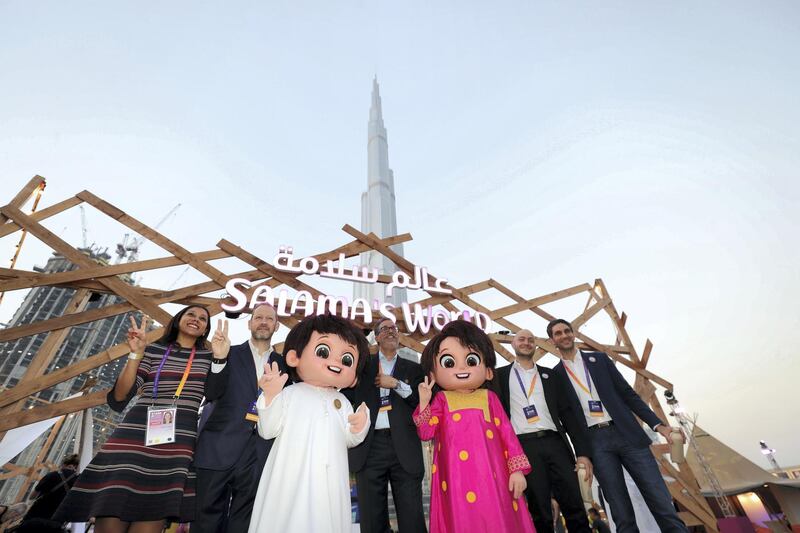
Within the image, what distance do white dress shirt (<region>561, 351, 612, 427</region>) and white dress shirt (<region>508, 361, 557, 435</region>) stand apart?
496 millimetres

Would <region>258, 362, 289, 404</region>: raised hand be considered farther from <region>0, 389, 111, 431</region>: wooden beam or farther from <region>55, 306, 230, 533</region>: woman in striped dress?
<region>0, 389, 111, 431</region>: wooden beam

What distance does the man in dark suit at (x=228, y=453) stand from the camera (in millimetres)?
2934

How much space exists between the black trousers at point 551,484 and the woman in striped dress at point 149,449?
2.74 metres

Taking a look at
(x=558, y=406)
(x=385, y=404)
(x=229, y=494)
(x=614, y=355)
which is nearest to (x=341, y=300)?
(x=385, y=404)

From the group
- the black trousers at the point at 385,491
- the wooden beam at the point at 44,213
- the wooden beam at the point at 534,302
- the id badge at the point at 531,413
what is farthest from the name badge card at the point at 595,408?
the wooden beam at the point at 44,213

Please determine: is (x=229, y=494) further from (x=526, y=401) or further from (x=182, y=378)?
(x=526, y=401)

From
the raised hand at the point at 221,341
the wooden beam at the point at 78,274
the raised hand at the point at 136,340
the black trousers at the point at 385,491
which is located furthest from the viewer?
the wooden beam at the point at 78,274

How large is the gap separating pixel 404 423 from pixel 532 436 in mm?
1205

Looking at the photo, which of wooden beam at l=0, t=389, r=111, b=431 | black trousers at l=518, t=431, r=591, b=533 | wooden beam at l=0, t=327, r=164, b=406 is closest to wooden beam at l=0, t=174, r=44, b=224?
wooden beam at l=0, t=327, r=164, b=406

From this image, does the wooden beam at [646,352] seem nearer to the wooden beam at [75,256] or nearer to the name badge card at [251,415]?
the name badge card at [251,415]

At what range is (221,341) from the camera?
115 inches

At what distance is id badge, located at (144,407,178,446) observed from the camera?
2.54m

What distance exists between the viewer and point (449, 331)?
3260 mm

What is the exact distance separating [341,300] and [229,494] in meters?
4.19
